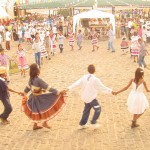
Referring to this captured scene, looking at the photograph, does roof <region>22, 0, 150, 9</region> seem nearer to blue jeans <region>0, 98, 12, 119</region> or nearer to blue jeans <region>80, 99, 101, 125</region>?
blue jeans <region>0, 98, 12, 119</region>

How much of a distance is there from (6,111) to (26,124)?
0.59 meters

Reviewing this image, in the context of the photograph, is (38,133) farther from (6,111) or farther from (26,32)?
(26,32)

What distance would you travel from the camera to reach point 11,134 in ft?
26.8

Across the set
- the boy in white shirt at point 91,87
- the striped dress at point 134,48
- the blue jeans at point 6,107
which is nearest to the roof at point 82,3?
the striped dress at point 134,48

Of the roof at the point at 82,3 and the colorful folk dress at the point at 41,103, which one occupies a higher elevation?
the roof at the point at 82,3

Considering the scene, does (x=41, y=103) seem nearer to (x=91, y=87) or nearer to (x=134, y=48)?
(x=91, y=87)

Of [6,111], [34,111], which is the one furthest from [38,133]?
[6,111]

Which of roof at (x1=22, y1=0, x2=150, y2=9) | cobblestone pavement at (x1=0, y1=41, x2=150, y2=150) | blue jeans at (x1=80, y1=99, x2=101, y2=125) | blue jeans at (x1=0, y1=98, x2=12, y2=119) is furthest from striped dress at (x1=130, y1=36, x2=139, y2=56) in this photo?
roof at (x1=22, y1=0, x2=150, y2=9)

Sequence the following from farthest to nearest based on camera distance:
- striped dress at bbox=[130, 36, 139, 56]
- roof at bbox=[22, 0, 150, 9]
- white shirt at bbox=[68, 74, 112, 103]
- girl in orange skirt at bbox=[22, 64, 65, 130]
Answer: roof at bbox=[22, 0, 150, 9] < striped dress at bbox=[130, 36, 139, 56] < girl in orange skirt at bbox=[22, 64, 65, 130] < white shirt at bbox=[68, 74, 112, 103]

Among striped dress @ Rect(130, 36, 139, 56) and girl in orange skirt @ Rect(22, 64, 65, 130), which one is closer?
girl in orange skirt @ Rect(22, 64, 65, 130)

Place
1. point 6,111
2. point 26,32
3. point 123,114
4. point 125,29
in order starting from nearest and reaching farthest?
1. point 6,111
2. point 123,114
3. point 26,32
4. point 125,29

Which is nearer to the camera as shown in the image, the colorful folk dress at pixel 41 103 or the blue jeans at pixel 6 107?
the colorful folk dress at pixel 41 103

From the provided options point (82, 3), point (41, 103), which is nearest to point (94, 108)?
point (41, 103)

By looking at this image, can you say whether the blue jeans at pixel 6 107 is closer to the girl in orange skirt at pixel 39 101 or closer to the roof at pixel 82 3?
the girl in orange skirt at pixel 39 101
